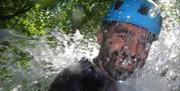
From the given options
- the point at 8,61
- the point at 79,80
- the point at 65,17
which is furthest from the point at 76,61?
the point at 65,17

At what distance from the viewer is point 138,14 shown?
405cm

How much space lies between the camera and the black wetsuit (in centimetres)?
297

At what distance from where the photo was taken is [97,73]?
130 inches

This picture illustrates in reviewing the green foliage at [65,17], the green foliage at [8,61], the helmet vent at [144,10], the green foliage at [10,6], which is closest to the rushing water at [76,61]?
the green foliage at [8,61]

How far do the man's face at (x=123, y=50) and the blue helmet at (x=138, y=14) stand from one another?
0.26ft

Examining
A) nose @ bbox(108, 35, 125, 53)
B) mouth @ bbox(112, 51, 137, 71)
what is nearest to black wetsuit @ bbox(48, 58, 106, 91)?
mouth @ bbox(112, 51, 137, 71)

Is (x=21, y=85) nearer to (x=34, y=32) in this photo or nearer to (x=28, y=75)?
(x=28, y=75)

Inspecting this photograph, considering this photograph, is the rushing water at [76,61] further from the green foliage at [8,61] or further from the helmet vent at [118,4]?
the helmet vent at [118,4]

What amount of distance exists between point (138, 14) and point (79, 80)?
1.38 m

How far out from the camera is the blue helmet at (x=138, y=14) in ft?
13.0

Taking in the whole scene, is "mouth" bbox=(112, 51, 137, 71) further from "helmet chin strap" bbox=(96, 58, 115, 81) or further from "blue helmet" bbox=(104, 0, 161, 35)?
"blue helmet" bbox=(104, 0, 161, 35)

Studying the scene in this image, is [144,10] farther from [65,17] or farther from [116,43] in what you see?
[65,17]

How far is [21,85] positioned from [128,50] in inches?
83.5

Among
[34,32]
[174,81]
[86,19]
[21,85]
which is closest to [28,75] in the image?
[21,85]
